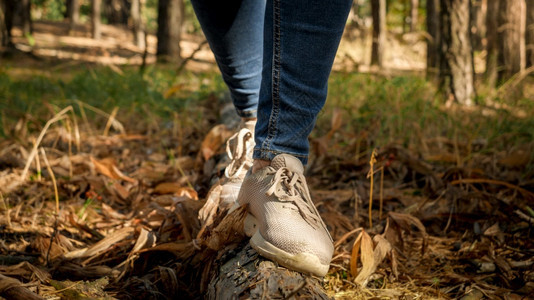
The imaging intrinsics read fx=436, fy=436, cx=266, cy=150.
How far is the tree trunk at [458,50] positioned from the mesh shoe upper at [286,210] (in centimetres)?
357

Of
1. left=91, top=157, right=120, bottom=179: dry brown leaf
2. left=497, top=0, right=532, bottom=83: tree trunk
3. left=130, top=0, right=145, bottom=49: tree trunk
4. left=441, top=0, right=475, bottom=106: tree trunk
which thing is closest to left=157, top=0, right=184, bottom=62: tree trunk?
left=130, top=0, right=145, bottom=49: tree trunk

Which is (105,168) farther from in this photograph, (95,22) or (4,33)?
(95,22)

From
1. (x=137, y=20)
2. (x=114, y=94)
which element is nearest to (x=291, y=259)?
(x=114, y=94)

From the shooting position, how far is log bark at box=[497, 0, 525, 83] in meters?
5.96

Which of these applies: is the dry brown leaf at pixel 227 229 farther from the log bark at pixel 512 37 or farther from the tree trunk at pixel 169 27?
the tree trunk at pixel 169 27

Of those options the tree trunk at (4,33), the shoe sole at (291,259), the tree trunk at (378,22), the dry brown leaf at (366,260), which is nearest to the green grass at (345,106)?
the dry brown leaf at (366,260)

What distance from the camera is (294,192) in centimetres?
112

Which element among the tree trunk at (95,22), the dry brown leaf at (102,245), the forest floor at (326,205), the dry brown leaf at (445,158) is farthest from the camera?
the tree trunk at (95,22)

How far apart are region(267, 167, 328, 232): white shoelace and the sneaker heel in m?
0.12

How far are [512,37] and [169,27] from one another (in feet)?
18.2

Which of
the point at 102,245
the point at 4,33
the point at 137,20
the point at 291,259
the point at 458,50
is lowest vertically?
the point at 102,245

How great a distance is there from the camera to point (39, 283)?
1064mm

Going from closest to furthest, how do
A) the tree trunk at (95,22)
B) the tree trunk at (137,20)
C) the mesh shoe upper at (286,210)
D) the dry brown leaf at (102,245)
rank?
1. the mesh shoe upper at (286,210)
2. the dry brown leaf at (102,245)
3. the tree trunk at (137,20)
4. the tree trunk at (95,22)

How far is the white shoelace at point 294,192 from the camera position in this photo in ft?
3.59
